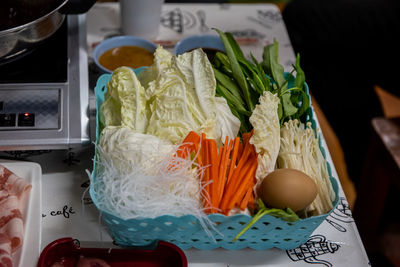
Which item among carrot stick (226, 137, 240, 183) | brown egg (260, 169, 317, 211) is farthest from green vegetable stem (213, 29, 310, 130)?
brown egg (260, 169, 317, 211)

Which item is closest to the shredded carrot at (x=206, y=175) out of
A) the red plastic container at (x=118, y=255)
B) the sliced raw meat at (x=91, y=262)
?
the red plastic container at (x=118, y=255)

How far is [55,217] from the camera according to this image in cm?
108

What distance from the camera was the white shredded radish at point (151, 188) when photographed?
92cm

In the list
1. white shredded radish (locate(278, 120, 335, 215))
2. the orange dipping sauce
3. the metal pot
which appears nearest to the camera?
white shredded radish (locate(278, 120, 335, 215))

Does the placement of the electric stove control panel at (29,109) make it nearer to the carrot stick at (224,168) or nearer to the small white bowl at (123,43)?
the small white bowl at (123,43)

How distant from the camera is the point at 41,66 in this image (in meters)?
1.25

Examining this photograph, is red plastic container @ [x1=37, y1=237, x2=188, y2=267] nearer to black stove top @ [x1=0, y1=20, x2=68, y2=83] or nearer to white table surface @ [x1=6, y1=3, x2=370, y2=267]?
white table surface @ [x1=6, y1=3, x2=370, y2=267]

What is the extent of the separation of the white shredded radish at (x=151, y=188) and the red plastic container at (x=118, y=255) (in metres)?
0.09

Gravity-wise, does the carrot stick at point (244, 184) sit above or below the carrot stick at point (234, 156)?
below

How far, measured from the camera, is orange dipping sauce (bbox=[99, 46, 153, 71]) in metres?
1.42

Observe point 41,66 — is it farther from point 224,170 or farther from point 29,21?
point 224,170

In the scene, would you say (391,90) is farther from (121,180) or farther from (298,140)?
(121,180)

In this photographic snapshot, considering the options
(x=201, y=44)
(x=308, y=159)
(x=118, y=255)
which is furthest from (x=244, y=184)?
(x=201, y=44)

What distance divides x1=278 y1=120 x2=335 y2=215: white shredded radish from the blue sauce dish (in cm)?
47
